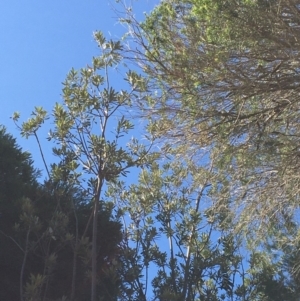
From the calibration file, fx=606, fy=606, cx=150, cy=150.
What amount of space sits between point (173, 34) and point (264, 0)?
1041 mm

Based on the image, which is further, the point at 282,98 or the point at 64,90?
the point at 64,90

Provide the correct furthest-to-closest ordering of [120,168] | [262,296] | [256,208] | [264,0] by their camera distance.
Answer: [262,296]
[256,208]
[120,168]
[264,0]

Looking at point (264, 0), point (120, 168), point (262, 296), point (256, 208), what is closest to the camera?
point (264, 0)

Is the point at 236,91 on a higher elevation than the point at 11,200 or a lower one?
higher

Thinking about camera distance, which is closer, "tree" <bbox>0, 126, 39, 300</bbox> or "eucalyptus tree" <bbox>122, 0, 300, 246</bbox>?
"eucalyptus tree" <bbox>122, 0, 300, 246</bbox>

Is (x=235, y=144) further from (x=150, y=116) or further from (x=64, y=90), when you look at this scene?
(x=64, y=90)

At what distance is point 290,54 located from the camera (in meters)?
5.72

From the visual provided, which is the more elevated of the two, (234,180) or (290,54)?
(290,54)

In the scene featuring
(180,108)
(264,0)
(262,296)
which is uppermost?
(264,0)

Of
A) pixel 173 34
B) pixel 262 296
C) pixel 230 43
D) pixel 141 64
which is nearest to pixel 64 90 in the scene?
pixel 141 64

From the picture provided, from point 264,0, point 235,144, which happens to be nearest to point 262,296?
point 235,144

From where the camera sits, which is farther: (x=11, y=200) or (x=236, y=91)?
(x=11, y=200)

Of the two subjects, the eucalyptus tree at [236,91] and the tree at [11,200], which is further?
the tree at [11,200]

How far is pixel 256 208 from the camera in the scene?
6621 mm
